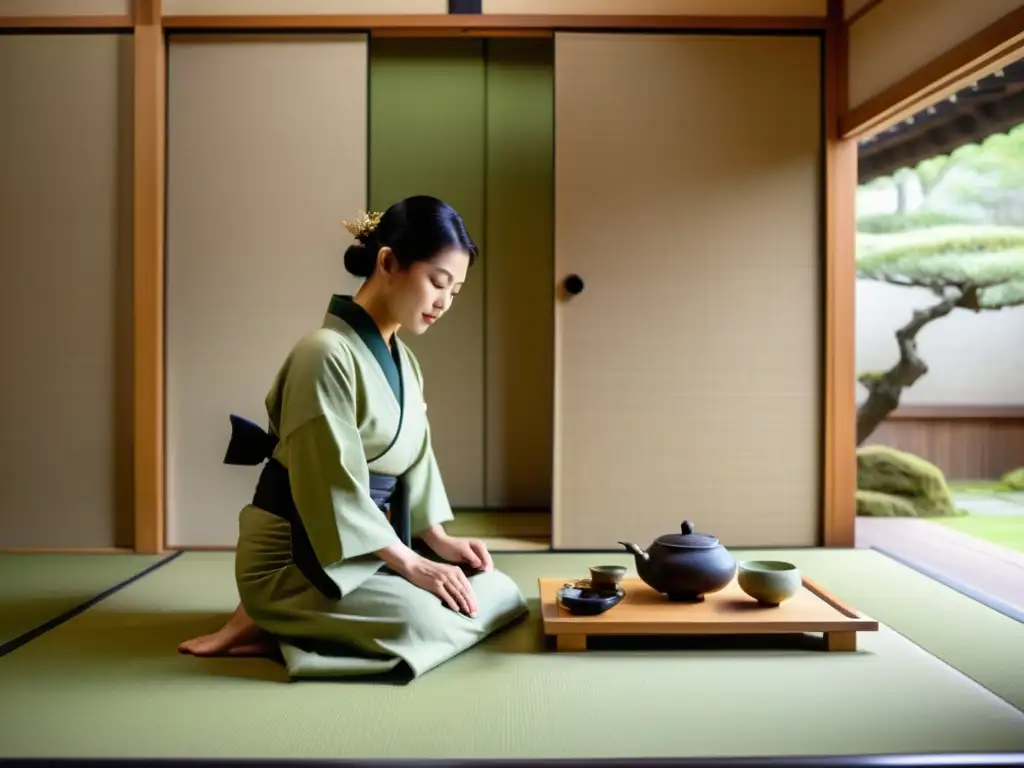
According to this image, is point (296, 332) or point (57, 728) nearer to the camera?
point (57, 728)

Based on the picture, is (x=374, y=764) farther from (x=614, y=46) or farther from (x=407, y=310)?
(x=614, y=46)

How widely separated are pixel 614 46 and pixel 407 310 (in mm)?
1951

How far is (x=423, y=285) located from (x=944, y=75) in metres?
1.90

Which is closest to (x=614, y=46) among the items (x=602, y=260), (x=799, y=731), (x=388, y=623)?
(x=602, y=260)

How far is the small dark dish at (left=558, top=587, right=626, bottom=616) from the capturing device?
2.26 meters

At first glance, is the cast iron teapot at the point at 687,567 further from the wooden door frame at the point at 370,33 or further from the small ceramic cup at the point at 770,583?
the wooden door frame at the point at 370,33

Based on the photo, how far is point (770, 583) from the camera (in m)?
2.31

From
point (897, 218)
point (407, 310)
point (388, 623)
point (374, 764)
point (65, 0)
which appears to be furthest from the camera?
point (897, 218)

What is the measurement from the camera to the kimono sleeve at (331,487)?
2.05m

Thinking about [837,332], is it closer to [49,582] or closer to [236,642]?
[236,642]

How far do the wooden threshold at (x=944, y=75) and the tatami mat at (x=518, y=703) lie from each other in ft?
5.43

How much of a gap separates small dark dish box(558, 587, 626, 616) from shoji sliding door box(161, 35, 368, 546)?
178 centimetres

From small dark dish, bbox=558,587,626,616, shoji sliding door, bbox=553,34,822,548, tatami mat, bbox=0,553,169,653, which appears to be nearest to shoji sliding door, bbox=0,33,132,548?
tatami mat, bbox=0,553,169,653

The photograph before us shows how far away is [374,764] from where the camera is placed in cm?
153
